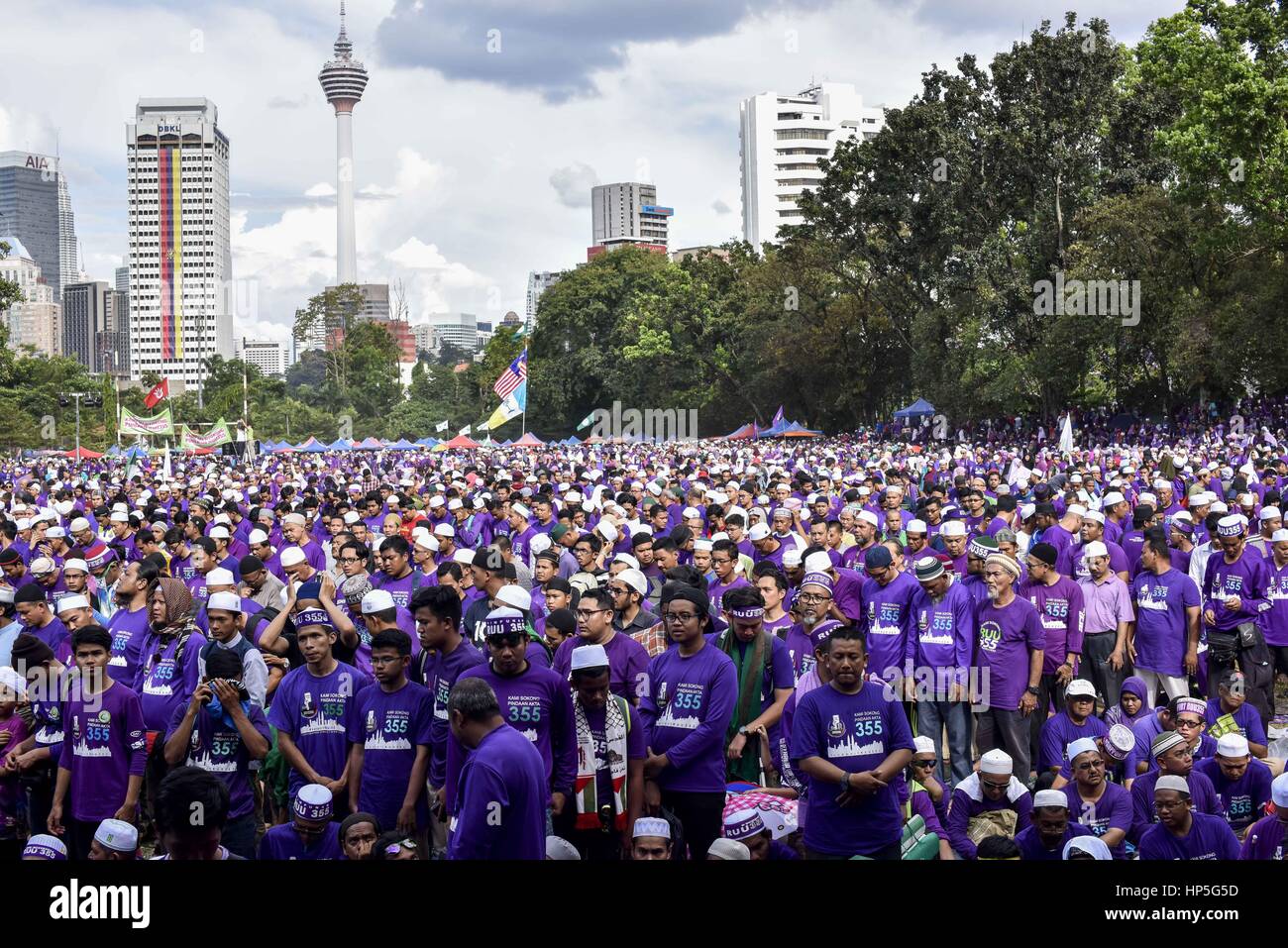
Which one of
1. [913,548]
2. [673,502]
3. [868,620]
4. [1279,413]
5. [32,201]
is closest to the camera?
[868,620]

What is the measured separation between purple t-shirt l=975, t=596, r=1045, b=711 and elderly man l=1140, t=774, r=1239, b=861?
2371 millimetres

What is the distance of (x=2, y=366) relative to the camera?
138ft

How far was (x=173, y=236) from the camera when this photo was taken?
155750mm

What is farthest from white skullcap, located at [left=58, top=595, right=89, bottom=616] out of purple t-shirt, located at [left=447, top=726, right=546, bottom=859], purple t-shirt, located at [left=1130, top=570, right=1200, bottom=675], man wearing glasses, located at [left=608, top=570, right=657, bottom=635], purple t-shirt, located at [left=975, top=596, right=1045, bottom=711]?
purple t-shirt, located at [left=1130, top=570, right=1200, bottom=675]

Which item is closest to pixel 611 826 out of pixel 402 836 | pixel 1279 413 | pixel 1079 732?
pixel 402 836

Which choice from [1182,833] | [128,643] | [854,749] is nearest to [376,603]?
[128,643]

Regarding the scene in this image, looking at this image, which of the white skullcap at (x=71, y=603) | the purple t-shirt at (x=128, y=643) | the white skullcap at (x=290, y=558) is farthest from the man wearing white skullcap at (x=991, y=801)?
the white skullcap at (x=71, y=603)

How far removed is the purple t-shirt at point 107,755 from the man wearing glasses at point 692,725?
249 cm

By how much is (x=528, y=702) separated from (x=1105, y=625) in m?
5.39

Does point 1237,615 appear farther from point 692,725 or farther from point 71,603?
point 71,603

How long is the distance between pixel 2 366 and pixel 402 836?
41.6 m

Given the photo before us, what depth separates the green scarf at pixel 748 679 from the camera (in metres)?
6.66

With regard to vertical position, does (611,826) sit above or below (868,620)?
below

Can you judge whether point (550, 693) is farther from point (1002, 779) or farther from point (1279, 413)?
point (1279, 413)
